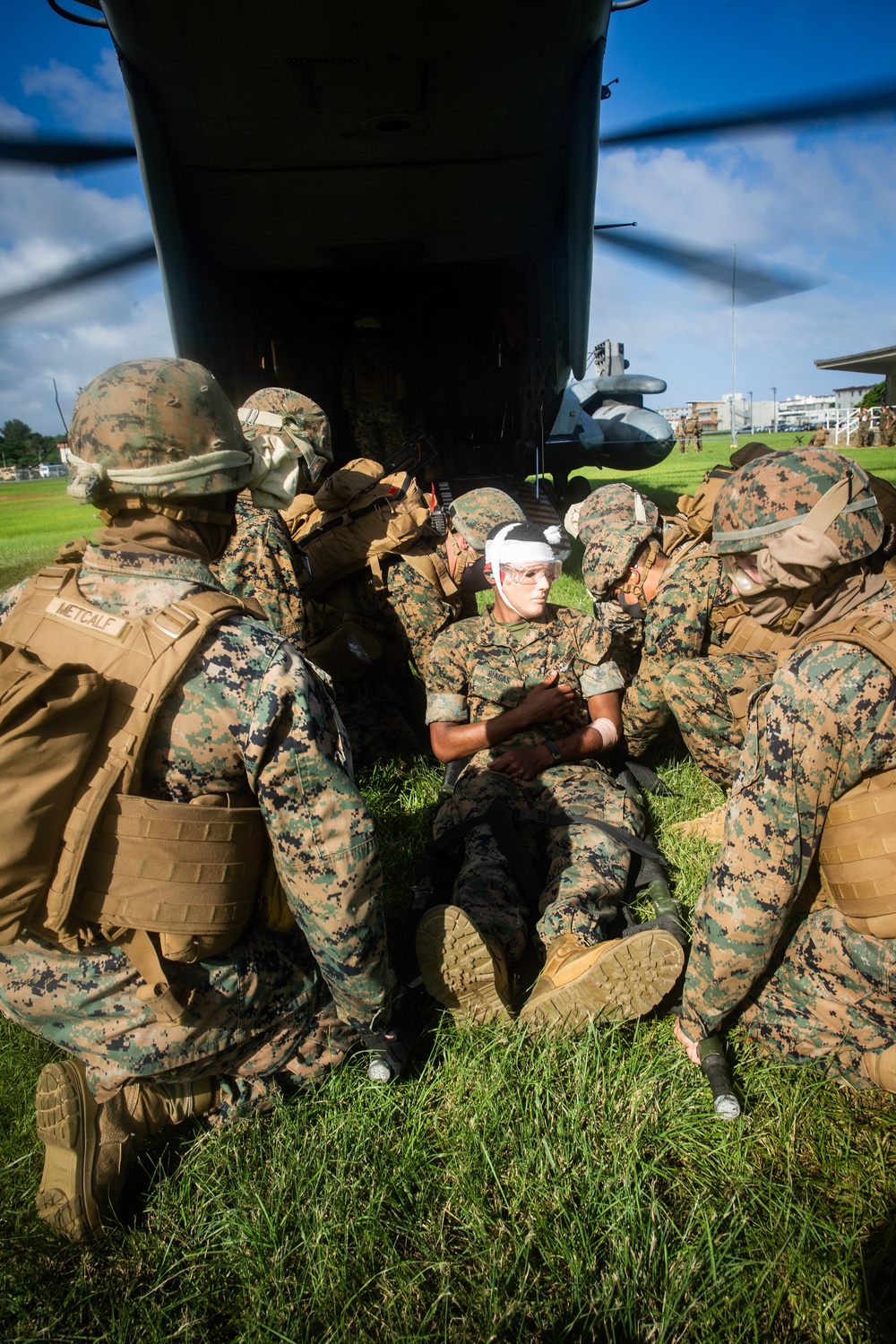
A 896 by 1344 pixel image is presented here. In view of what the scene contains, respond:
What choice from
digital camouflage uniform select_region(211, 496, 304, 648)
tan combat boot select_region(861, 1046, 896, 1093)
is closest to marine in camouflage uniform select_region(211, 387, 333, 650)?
digital camouflage uniform select_region(211, 496, 304, 648)

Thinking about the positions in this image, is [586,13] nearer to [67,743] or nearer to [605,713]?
[605,713]

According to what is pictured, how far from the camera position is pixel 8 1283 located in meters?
1.71

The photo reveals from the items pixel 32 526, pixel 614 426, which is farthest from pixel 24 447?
pixel 614 426

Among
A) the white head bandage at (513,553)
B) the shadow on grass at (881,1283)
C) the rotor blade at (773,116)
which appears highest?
the rotor blade at (773,116)

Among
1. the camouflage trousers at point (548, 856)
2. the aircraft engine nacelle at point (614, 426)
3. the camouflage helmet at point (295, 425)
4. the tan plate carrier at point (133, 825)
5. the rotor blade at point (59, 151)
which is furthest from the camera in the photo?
the aircraft engine nacelle at point (614, 426)

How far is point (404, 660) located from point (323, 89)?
117 inches

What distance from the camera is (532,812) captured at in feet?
9.95

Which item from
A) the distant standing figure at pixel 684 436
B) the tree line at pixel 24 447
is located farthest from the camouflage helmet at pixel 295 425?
the tree line at pixel 24 447

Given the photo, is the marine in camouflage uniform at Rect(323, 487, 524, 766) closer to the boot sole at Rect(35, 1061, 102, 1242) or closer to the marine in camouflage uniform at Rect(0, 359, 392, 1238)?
the marine in camouflage uniform at Rect(0, 359, 392, 1238)

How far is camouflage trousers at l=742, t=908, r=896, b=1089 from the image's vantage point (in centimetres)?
196

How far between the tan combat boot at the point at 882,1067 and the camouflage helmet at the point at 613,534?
2.42 metres

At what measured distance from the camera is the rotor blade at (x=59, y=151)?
16.2 ft

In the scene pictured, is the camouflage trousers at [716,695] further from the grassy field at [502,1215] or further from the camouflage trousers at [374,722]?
the camouflage trousers at [374,722]

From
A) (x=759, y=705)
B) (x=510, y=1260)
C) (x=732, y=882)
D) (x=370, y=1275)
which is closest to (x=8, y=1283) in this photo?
(x=370, y=1275)
